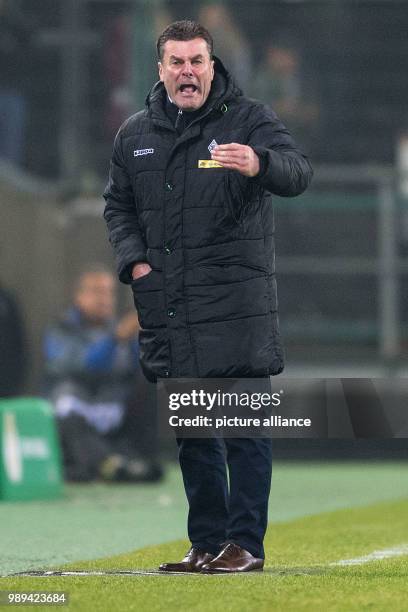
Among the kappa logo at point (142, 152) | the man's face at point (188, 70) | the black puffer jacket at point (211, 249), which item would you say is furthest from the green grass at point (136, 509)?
Result: the man's face at point (188, 70)

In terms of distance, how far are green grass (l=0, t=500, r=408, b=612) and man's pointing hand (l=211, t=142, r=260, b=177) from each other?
125 cm

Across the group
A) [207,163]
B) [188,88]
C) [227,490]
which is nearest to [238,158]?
[207,163]

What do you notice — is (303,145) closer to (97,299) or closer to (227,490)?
(97,299)

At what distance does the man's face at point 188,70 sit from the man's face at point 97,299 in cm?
606

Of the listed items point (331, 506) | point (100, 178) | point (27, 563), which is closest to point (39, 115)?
point (100, 178)

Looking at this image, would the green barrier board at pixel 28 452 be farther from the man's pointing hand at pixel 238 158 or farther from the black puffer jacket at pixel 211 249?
the man's pointing hand at pixel 238 158

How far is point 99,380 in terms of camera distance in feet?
37.0

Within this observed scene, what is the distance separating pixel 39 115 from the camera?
1456 centimetres

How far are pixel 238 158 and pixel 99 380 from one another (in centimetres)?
646

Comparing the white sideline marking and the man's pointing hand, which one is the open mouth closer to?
the man's pointing hand

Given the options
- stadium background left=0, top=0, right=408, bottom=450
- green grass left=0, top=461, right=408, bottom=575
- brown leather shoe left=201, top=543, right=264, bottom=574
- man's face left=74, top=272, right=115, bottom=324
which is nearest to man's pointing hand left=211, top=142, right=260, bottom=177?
brown leather shoe left=201, top=543, right=264, bottom=574

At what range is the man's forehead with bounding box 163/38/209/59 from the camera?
5168 mm

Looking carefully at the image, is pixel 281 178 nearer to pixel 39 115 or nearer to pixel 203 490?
pixel 203 490

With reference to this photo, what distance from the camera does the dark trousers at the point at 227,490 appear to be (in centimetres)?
527
